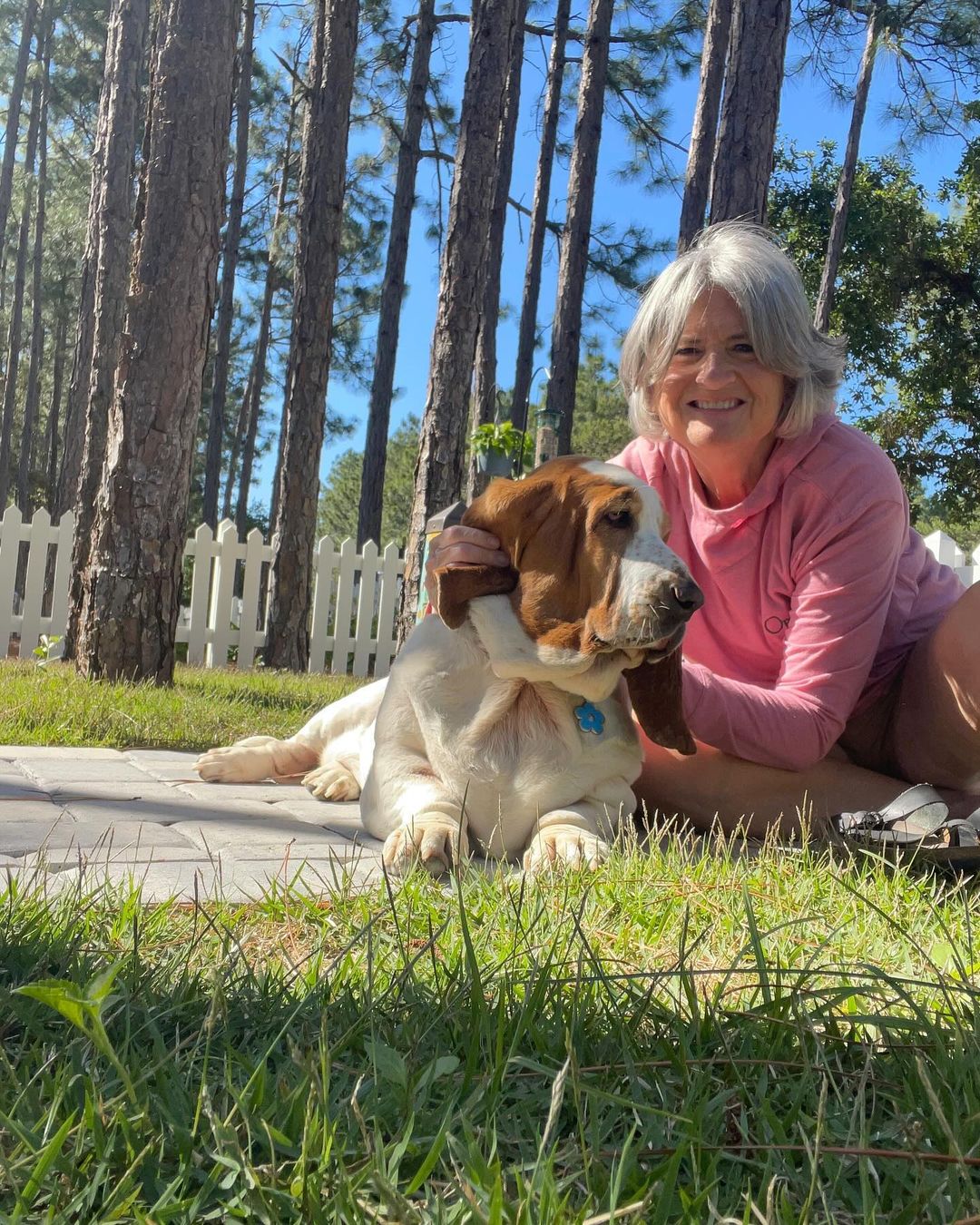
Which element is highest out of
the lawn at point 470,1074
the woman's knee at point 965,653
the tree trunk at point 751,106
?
the tree trunk at point 751,106

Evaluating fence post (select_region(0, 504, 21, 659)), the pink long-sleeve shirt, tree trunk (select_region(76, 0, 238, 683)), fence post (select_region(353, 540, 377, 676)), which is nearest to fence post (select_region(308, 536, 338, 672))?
fence post (select_region(353, 540, 377, 676))

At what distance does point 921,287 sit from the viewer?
24.0 metres

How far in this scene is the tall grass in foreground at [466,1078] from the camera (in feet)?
3.14

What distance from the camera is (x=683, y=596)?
2.43 meters

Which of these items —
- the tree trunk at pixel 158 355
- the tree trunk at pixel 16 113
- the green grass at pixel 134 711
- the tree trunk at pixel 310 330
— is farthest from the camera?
the tree trunk at pixel 16 113

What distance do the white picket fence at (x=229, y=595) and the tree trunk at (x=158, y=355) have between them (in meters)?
5.09

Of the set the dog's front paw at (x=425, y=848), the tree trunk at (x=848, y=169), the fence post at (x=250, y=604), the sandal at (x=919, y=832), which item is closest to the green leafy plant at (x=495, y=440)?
the fence post at (x=250, y=604)

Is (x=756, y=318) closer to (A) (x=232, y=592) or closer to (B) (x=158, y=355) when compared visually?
(B) (x=158, y=355)

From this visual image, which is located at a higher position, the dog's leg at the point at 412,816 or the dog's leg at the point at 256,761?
the dog's leg at the point at 412,816

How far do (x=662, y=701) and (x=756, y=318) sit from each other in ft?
3.86

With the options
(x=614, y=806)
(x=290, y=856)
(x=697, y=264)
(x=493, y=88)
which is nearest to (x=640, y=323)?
(x=697, y=264)

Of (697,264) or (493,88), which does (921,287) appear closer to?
(493,88)

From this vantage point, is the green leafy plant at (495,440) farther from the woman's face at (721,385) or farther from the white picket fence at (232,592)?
the woman's face at (721,385)

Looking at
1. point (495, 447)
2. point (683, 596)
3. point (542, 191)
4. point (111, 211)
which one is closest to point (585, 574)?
point (683, 596)
